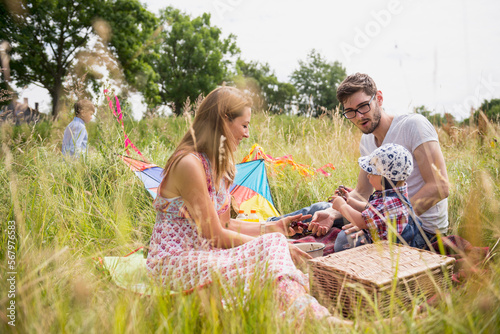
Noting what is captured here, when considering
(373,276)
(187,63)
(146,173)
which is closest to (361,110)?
(373,276)

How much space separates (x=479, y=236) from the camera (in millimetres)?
2201

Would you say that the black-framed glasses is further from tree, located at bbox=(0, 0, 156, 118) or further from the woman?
tree, located at bbox=(0, 0, 156, 118)

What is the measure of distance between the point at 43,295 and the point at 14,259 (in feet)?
1.37

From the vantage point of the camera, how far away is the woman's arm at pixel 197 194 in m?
1.80

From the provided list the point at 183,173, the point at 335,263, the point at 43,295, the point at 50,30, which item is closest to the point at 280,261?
the point at 335,263

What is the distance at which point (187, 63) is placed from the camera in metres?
30.4

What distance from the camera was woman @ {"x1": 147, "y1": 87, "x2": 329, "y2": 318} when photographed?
1638 millimetres

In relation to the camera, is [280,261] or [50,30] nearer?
[280,261]

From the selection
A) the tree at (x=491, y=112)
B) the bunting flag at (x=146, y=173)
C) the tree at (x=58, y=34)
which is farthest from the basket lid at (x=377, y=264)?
the tree at (x=58, y=34)

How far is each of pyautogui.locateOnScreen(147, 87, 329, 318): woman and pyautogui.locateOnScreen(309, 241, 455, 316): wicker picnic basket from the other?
115mm

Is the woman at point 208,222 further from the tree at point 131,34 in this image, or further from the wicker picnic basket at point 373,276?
the tree at point 131,34

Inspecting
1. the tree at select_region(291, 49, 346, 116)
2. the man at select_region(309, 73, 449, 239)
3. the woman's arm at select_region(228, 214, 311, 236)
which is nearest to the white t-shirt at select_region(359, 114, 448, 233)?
the man at select_region(309, 73, 449, 239)

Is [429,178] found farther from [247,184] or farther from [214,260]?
[247,184]

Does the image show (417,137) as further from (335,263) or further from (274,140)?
(274,140)
